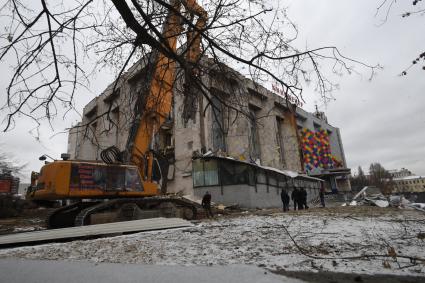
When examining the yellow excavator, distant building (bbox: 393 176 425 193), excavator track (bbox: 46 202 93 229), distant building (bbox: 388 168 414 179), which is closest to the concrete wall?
the yellow excavator

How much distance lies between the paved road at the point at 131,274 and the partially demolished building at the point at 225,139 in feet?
7.87

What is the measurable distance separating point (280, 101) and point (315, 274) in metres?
4.21

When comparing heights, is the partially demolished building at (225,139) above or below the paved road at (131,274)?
above

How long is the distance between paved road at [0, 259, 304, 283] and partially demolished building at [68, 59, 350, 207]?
2.40 m

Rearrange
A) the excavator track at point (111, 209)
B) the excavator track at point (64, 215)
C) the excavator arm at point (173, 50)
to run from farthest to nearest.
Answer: the excavator track at point (64, 215)
the excavator track at point (111, 209)
the excavator arm at point (173, 50)

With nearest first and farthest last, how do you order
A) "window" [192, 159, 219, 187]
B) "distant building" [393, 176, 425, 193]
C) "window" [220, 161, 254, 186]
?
"window" [220, 161, 254, 186] → "window" [192, 159, 219, 187] → "distant building" [393, 176, 425, 193]

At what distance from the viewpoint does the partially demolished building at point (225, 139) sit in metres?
5.30

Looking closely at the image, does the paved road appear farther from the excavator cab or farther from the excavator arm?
the excavator cab

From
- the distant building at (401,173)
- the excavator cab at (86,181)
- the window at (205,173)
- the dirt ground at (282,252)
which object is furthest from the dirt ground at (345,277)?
the distant building at (401,173)

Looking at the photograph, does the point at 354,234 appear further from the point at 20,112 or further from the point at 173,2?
the point at 20,112

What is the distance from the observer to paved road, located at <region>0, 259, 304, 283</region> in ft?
7.89

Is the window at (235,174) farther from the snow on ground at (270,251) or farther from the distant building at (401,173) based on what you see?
the distant building at (401,173)

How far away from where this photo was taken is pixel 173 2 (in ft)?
15.3

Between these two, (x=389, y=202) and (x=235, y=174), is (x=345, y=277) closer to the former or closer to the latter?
(x=389, y=202)
